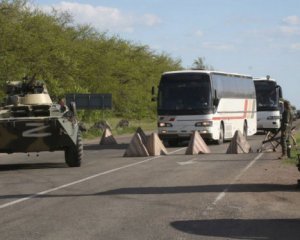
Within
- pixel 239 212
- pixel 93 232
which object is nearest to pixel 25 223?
pixel 93 232

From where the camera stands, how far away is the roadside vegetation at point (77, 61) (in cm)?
3850

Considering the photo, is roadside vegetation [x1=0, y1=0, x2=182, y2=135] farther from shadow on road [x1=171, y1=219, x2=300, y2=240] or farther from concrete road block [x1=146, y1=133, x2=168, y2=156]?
shadow on road [x1=171, y1=219, x2=300, y2=240]

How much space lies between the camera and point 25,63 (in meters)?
39.6

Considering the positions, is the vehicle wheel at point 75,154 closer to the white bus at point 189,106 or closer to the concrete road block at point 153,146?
the concrete road block at point 153,146

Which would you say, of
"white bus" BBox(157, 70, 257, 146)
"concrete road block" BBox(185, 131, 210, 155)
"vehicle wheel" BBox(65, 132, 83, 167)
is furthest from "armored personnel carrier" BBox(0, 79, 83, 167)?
"white bus" BBox(157, 70, 257, 146)

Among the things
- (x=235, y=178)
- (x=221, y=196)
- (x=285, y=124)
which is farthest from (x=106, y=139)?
(x=221, y=196)

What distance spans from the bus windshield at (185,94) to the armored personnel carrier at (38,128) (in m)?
A: 9.38

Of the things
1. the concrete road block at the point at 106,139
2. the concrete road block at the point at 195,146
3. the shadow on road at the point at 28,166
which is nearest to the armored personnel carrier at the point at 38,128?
the shadow on road at the point at 28,166

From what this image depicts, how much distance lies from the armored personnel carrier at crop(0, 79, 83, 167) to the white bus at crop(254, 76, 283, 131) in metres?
22.0

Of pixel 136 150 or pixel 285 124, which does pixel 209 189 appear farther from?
pixel 136 150

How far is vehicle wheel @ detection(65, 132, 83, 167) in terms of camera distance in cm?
2002

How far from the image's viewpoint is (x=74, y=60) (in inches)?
1847

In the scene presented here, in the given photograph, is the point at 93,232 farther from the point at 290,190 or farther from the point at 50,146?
the point at 50,146

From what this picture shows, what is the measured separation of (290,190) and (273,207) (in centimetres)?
245
